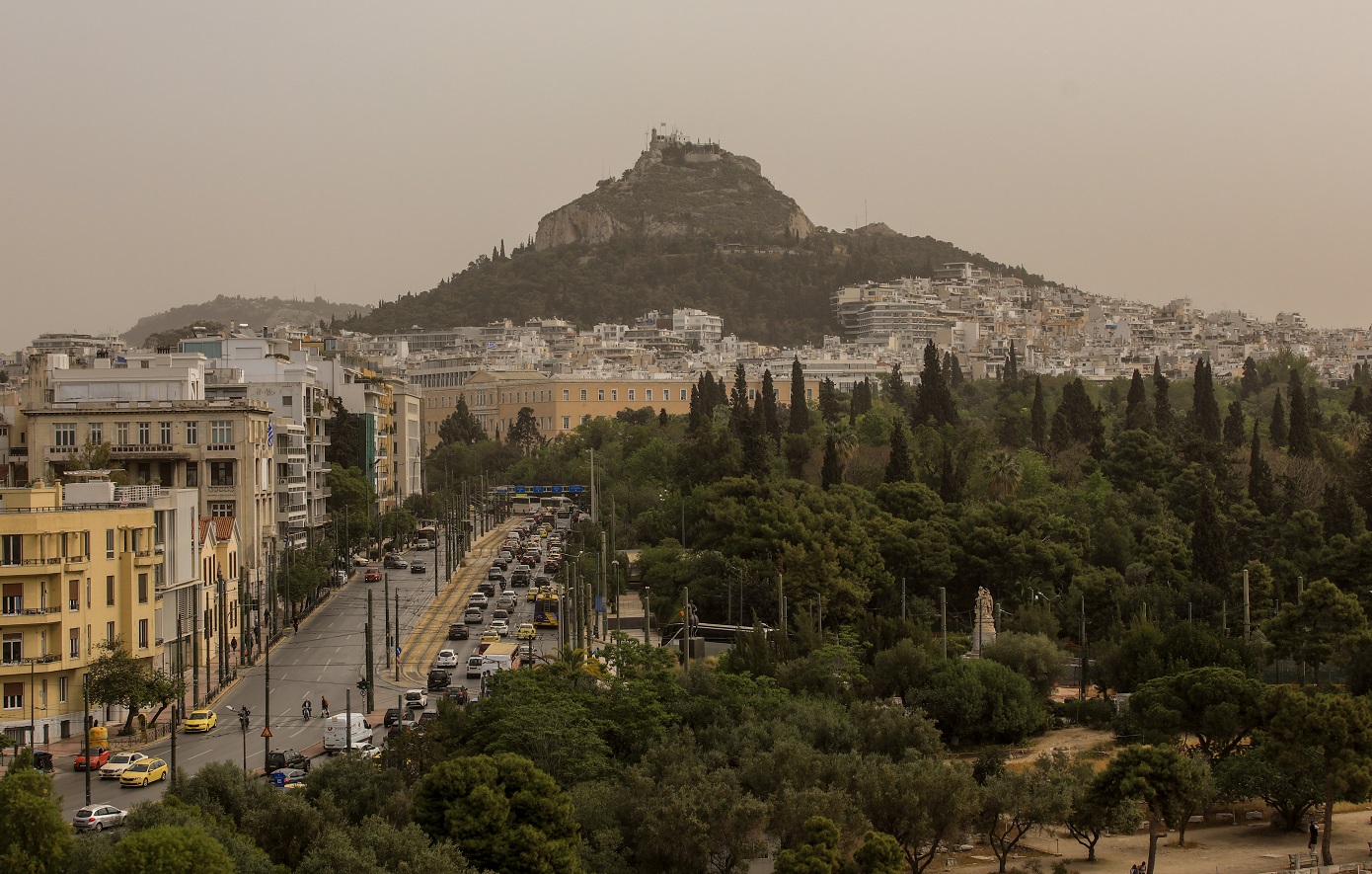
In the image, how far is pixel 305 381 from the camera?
84.7 m

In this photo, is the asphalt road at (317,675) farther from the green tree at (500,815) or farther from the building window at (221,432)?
the green tree at (500,815)

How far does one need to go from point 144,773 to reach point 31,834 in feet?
31.3

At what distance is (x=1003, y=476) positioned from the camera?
76000mm

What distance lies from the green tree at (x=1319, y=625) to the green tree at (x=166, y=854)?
103 feet

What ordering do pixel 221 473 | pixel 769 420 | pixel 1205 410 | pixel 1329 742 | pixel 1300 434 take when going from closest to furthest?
pixel 1329 742 < pixel 221 473 < pixel 1300 434 < pixel 1205 410 < pixel 769 420

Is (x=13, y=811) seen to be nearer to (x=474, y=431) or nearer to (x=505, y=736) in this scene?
(x=505, y=736)

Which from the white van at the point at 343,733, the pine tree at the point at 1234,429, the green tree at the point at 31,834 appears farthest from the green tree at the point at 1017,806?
the pine tree at the point at 1234,429

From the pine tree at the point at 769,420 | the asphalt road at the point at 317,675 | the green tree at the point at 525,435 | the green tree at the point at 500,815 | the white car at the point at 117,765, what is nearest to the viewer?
the green tree at the point at 500,815

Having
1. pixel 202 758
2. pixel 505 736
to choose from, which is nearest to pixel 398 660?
pixel 202 758

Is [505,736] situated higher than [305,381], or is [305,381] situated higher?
[305,381]

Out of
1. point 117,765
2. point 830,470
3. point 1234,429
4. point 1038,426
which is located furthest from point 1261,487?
point 117,765

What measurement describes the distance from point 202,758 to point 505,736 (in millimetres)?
8040

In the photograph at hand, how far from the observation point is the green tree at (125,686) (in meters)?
45.8

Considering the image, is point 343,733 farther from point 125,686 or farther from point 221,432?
point 221,432
